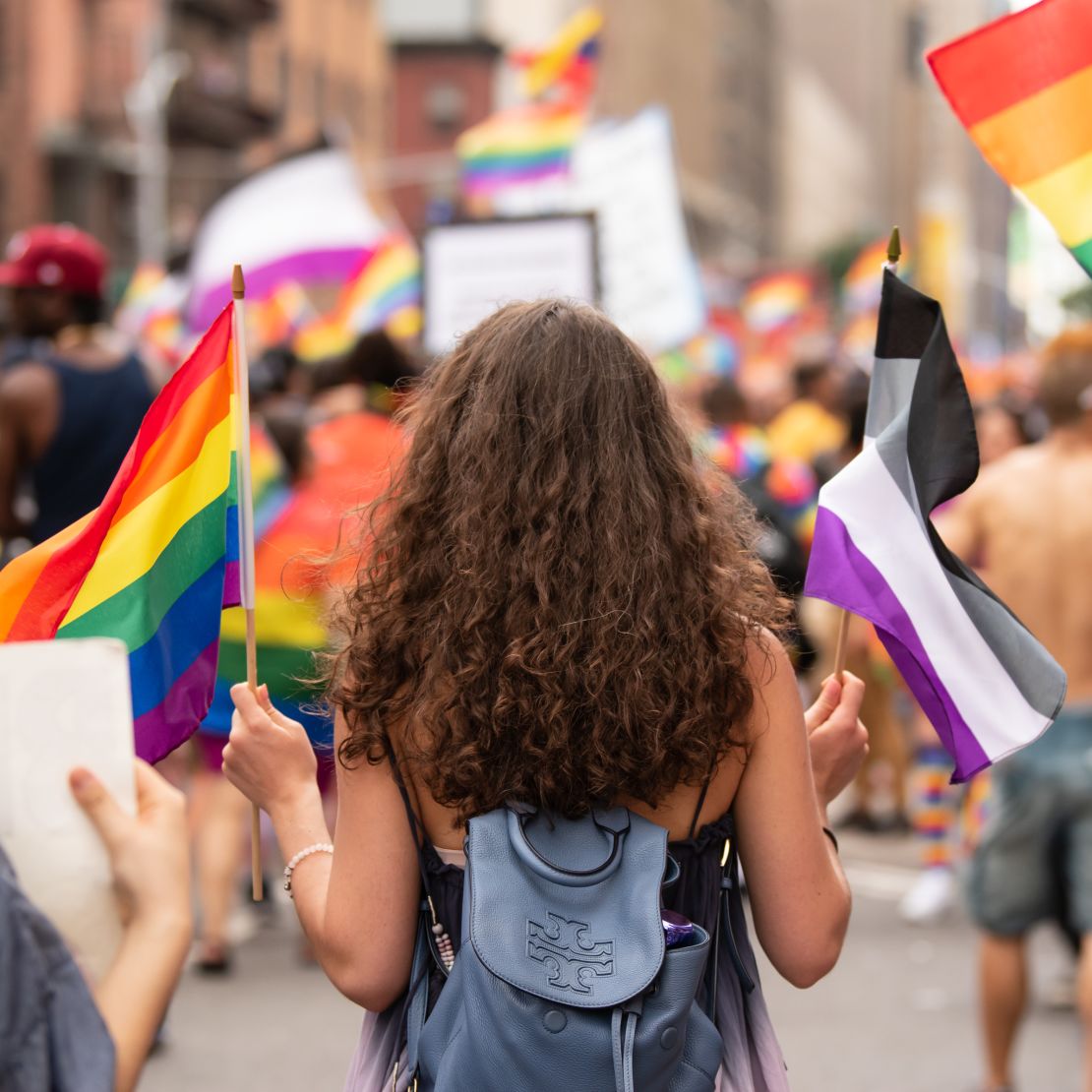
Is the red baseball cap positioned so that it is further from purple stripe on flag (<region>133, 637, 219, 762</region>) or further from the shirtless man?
purple stripe on flag (<region>133, 637, 219, 762</region>)

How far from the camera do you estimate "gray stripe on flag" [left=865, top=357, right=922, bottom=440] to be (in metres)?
3.13

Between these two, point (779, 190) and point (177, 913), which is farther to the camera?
point (779, 190)

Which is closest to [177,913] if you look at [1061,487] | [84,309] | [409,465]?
[409,465]

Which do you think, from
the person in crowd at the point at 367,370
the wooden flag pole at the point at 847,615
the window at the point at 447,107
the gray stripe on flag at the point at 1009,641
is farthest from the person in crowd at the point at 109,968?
the window at the point at 447,107

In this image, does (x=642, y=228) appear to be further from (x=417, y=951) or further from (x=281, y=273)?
(x=417, y=951)

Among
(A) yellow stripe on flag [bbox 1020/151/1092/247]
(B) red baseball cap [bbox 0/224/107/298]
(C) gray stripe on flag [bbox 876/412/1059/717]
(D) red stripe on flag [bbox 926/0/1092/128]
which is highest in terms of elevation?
(D) red stripe on flag [bbox 926/0/1092/128]

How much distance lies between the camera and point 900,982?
7.02m

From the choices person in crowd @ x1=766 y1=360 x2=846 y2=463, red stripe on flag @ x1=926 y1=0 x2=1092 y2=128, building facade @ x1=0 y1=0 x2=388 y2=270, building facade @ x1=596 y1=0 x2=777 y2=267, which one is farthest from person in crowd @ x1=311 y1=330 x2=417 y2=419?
building facade @ x1=596 y1=0 x2=777 y2=267

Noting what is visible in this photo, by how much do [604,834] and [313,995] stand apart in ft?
15.2

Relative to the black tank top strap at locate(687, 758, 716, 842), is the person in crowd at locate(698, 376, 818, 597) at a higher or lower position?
lower

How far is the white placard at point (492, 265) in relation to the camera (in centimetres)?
869

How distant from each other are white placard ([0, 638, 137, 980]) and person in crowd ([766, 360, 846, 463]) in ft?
29.6

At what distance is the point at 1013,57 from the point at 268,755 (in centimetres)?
181

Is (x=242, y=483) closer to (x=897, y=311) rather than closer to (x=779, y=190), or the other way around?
(x=897, y=311)
